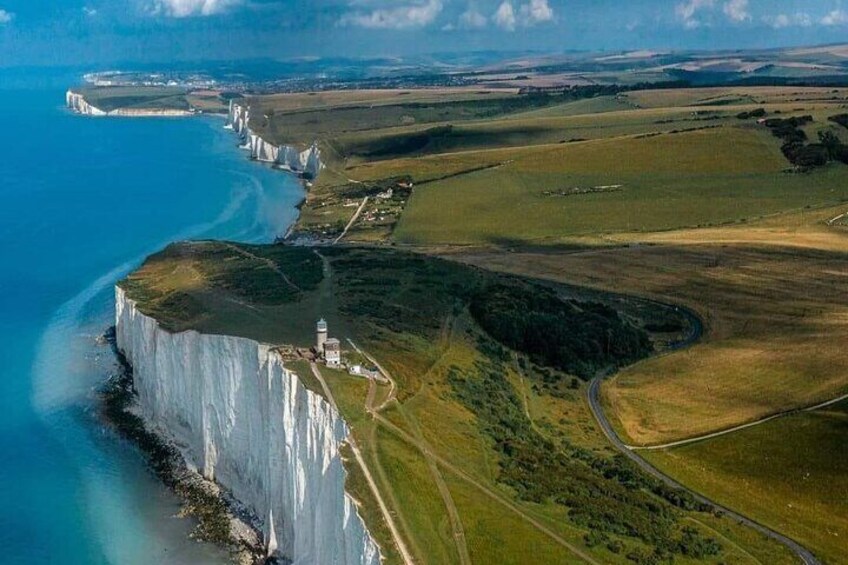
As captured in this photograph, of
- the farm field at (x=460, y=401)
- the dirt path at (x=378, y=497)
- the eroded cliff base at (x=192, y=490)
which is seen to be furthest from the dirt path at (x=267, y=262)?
the dirt path at (x=378, y=497)

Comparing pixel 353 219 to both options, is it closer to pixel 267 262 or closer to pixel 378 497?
pixel 267 262

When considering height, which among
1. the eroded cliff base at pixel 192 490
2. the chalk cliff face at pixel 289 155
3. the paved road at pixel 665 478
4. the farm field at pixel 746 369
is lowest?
the eroded cliff base at pixel 192 490

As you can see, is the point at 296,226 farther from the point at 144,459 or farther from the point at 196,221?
the point at 144,459

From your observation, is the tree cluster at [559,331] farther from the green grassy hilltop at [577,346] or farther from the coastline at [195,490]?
the coastline at [195,490]

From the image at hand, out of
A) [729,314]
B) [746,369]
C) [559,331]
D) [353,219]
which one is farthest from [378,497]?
[353,219]

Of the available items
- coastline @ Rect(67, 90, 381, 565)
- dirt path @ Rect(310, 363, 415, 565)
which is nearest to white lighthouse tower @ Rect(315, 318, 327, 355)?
coastline @ Rect(67, 90, 381, 565)

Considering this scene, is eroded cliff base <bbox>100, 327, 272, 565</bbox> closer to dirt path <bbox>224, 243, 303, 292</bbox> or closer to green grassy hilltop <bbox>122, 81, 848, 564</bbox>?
green grassy hilltop <bbox>122, 81, 848, 564</bbox>
